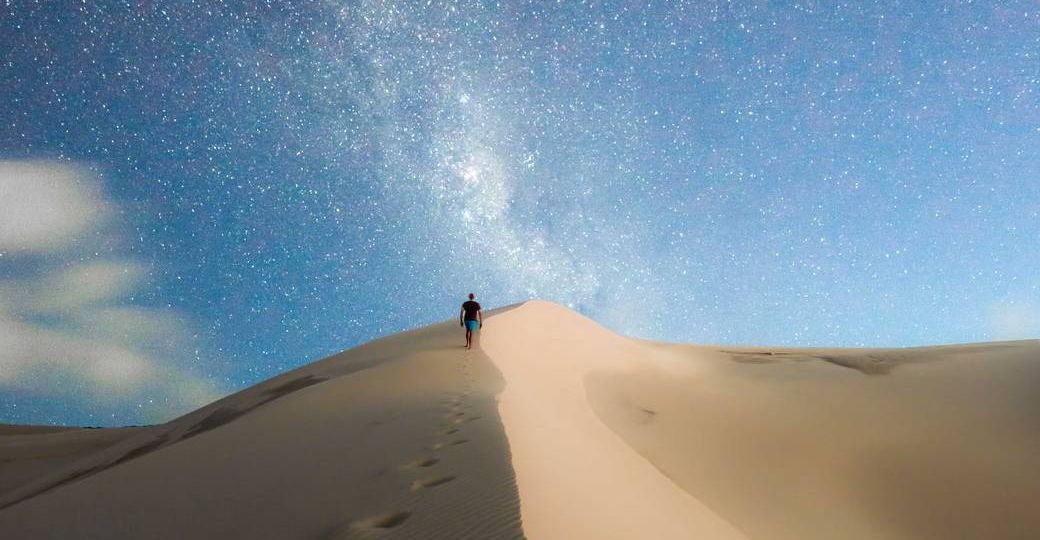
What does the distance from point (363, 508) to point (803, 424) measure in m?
6.44

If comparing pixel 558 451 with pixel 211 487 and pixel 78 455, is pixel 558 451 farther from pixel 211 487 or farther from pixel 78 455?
pixel 78 455

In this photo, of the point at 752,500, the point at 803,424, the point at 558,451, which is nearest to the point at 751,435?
the point at 803,424

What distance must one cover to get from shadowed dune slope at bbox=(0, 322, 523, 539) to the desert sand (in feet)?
0.07

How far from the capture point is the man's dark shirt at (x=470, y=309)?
10.5 meters

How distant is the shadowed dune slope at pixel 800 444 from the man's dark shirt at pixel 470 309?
698mm

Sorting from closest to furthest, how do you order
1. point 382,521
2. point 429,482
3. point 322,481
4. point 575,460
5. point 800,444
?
point 382,521 < point 429,482 < point 322,481 < point 575,460 < point 800,444

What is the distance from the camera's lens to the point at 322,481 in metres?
3.59

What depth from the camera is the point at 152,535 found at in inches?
116

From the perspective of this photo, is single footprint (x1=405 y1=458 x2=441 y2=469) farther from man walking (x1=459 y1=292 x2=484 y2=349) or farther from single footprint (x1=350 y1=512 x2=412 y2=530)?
man walking (x1=459 y1=292 x2=484 y2=349)

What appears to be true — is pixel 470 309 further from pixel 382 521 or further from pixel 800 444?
pixel 382 521

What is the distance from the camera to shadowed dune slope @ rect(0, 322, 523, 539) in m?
2.75

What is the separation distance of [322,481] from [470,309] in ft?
22.9

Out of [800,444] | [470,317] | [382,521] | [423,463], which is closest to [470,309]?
[470,317]

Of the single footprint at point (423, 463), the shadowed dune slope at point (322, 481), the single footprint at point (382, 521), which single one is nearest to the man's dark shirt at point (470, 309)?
the shadowed dune slope at point (322, 481)
